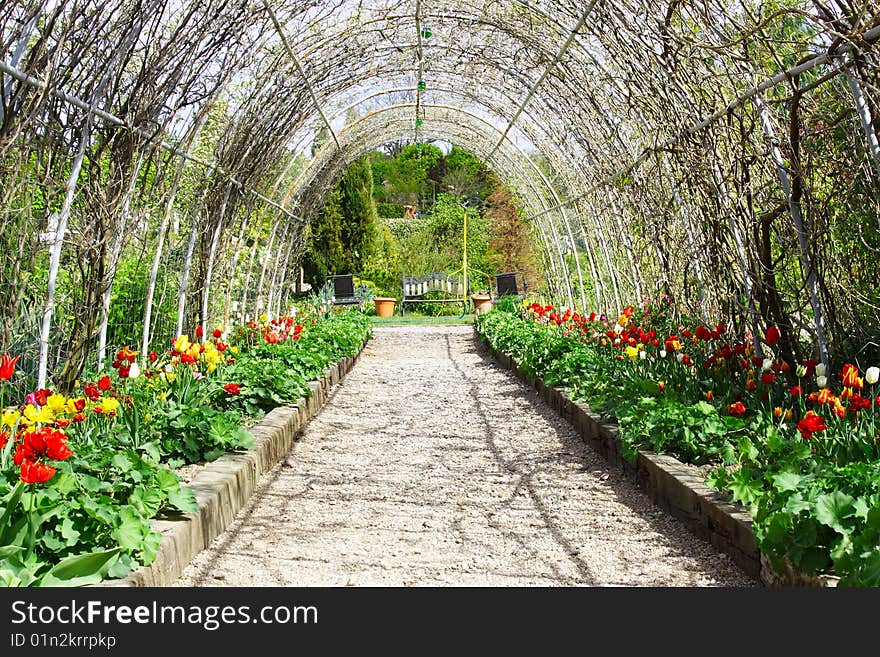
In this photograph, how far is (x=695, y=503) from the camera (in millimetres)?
3531

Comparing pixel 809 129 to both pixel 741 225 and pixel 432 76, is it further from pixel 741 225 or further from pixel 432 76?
pixel 432 76

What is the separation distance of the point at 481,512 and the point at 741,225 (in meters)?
2.14

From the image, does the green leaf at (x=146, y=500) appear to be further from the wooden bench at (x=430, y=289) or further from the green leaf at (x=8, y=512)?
the wooden bench at (x=430, y=289)

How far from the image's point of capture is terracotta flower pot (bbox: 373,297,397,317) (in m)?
18.7

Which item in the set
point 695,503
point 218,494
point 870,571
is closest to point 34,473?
point 218,494

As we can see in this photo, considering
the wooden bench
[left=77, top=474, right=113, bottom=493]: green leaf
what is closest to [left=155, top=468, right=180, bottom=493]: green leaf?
[left=77, top=474, right=113, bottom=493]: green leaf

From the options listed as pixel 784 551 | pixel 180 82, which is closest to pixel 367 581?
pixel 784 551

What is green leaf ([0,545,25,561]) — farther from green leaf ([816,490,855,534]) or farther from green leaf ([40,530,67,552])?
green leaf ([816,490,855,534])

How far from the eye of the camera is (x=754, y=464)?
347cm

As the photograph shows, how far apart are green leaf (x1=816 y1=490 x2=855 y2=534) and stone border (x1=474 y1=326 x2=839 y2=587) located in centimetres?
16

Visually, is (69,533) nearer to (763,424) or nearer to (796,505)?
(796,505)

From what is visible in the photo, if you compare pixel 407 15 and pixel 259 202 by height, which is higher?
pixel 407 15

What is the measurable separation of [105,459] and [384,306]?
15.7 m

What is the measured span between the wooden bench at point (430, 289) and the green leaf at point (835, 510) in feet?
54.0
